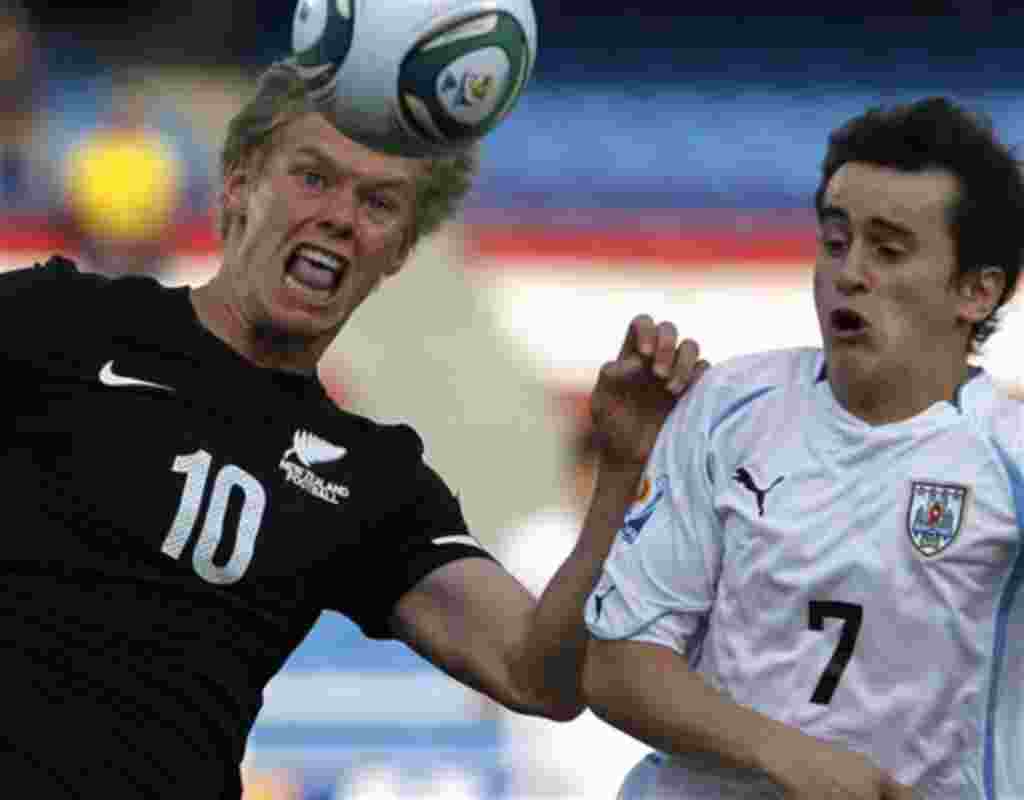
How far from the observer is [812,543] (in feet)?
9.93

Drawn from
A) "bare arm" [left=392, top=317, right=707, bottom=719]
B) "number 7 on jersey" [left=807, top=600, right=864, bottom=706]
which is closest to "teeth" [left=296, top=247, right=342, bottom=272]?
"bare arm" [left=392, top=317, right=707, bottom=719]

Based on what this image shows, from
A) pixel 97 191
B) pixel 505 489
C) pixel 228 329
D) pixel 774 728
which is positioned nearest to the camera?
pixel 774 728

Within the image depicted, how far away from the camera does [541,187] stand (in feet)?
26.4

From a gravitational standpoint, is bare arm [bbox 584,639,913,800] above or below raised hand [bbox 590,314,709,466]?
below

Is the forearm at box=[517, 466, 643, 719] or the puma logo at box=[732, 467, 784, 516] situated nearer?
the puma logo at box=[732, 467, 784, 516]

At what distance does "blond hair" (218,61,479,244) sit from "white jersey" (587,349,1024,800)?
0.98 metres

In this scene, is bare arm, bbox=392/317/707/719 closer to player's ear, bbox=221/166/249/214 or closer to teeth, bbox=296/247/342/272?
teeth, bbox=296/247/342/272

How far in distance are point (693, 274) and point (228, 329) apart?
4240mm

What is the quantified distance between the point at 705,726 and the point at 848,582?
29 cm

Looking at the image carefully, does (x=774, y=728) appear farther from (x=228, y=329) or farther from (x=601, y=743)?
(x=601, y=743)

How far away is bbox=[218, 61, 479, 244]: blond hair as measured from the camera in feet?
12.9

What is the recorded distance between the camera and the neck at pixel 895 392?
3.11m

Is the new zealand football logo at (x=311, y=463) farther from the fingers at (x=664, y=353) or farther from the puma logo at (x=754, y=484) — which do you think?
the puma logo at (x=754, y=484)

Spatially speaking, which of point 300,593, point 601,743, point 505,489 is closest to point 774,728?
point 300,593
